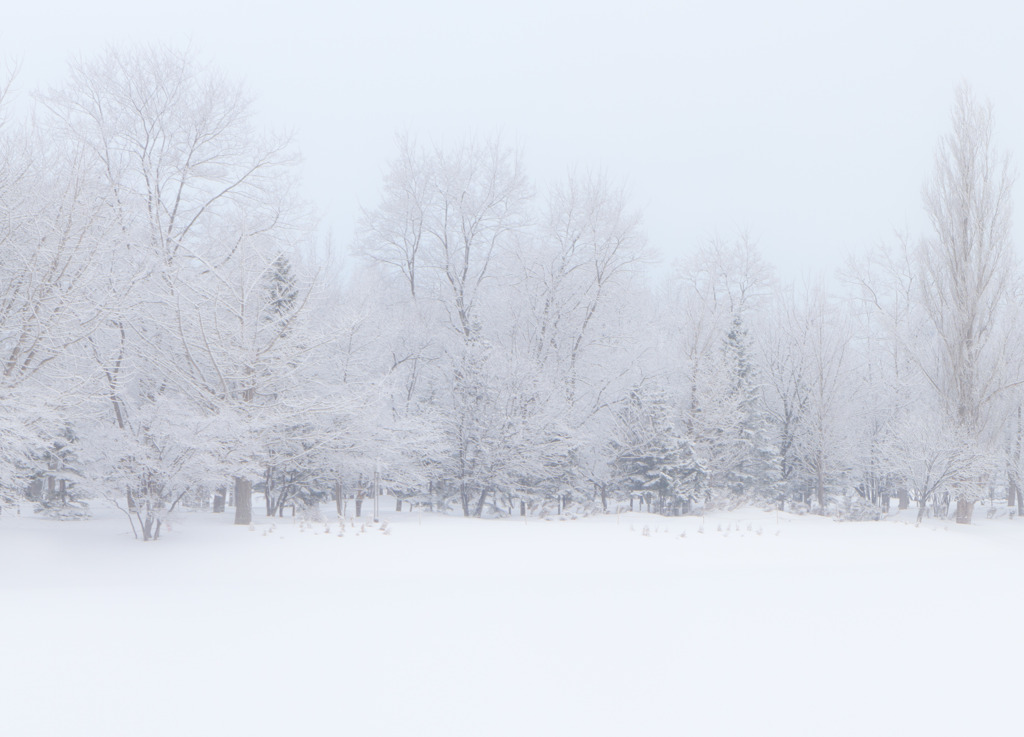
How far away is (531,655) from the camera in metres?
4.38

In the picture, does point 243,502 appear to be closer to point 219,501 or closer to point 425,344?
point 219,501

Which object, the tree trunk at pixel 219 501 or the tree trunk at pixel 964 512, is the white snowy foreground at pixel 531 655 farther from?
the tree trunk at pixel 964 512

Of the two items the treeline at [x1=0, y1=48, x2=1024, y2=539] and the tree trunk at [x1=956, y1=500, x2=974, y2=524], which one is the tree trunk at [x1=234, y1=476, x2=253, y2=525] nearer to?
the treeline at [x1=0, y1=48, x2=1024, y2=539]

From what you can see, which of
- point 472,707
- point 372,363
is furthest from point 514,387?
point 472,707

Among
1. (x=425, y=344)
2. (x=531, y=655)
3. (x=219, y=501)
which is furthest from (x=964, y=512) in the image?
(x=219, y=501)

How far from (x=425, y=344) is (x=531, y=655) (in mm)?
17562

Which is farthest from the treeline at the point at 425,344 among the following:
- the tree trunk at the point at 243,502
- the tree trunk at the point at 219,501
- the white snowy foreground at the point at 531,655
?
the white snowy foreground at the point at 531,655

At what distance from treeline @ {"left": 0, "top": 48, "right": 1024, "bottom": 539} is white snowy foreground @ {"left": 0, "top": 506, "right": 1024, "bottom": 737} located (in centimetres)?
455

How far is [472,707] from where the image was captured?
3.63 m

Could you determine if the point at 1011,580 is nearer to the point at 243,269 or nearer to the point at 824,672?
the point at 824,672

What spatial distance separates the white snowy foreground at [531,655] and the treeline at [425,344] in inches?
179

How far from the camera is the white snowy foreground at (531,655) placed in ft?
11.5

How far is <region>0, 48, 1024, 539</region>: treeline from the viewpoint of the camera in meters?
11.1

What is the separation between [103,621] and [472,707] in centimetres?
284
